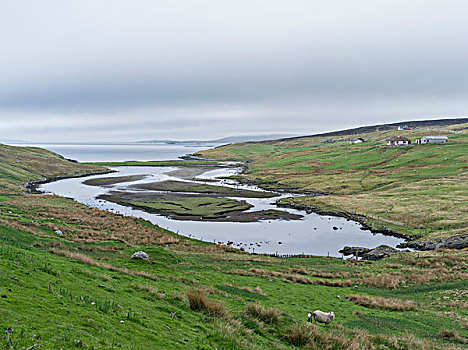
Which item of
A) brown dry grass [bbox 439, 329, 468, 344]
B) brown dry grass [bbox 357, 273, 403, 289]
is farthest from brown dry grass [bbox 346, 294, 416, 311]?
brown dry grass [bbox 439, 329, 468, 344]

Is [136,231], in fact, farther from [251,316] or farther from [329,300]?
[251,316]

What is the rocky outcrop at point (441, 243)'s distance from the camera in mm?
39375

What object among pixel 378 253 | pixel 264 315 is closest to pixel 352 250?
pixel 378 253

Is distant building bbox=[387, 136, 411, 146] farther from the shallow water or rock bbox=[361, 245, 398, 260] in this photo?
rock bbox=[361, 245, 398, 260]

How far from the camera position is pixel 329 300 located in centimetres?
2077

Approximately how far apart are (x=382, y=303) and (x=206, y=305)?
47.4ft

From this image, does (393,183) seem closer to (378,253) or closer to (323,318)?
(378,253)

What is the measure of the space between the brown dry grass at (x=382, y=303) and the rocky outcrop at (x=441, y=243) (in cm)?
2451

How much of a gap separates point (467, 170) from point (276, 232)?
257ft

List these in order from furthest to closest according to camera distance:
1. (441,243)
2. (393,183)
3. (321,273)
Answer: (393,183)
(441,243)
(321,273)

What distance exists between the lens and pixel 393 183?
3506 inches

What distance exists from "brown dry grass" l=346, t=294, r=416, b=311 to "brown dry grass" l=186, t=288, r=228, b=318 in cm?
1291

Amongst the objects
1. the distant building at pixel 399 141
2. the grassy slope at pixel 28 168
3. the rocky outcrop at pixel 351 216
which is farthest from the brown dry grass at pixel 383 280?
the distant building at pixel 399 141

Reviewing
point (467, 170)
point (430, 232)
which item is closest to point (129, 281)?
point (430, 232)
